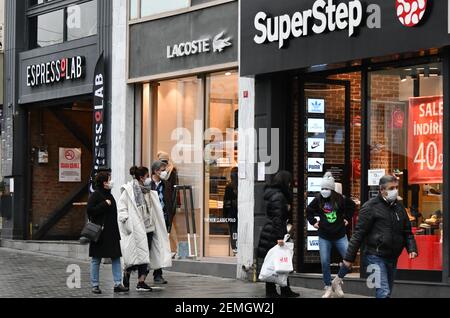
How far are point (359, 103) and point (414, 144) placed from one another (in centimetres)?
157

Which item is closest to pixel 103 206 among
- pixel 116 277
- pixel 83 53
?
pixel 116 277

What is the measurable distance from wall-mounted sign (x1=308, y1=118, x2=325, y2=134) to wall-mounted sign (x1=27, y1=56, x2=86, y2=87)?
652 cm

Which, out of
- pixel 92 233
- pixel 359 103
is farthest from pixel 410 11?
pixel 92 233

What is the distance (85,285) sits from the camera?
14.9m

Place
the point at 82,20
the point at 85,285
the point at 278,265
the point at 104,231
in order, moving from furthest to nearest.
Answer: the point at 82,20 < the point at 85,285 < the point at 104,231 < the point at 278,265

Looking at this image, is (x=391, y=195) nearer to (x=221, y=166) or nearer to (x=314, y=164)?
(x=314, y=164)

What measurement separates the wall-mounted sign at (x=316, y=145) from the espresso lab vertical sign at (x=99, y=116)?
538 cm

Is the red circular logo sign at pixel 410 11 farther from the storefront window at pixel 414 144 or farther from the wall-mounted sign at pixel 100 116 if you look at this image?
the wall-mounted sign at pixel 100 116

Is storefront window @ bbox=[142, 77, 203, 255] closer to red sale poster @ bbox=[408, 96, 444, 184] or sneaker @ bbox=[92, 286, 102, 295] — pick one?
sneaker @ bbox=[92, 286, 102, 295]

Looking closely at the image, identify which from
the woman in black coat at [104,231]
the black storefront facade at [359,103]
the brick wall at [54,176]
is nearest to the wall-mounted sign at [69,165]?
the brick wall at [54,176]

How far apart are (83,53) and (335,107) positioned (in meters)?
6.96

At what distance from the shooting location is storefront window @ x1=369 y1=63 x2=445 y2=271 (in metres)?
13.5

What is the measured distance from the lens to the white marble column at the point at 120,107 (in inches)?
747
